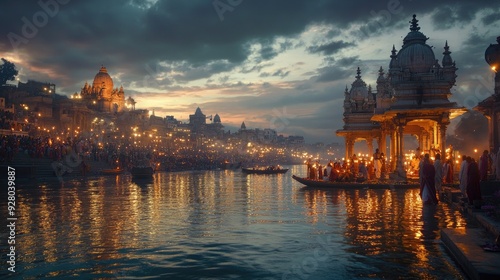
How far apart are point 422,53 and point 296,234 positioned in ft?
82.1

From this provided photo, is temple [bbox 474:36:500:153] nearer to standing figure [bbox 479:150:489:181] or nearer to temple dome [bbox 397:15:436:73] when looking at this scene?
standing figure [bbox 479:150:489:181]

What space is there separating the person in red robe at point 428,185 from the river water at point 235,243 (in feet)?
2.64

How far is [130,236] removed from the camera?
10.9 metres

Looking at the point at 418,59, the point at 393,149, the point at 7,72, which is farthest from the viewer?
the point at 7,72

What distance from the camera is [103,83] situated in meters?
122

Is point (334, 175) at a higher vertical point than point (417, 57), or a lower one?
lower

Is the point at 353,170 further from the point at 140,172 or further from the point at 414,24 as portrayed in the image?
the point at 140,172

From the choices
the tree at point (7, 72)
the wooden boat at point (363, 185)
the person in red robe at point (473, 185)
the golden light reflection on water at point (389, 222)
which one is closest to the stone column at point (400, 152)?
the wooden boat at point (363, 185)

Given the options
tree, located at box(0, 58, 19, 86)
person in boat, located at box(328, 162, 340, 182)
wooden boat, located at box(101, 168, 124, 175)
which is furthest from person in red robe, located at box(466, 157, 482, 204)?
tree, located at box(0, 58, 19, 86)

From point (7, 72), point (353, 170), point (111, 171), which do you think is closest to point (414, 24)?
point (353, 170)

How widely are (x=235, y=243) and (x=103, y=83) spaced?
4749 inches

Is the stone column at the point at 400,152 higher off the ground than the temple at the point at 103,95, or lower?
lower

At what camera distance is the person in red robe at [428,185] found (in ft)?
57.3

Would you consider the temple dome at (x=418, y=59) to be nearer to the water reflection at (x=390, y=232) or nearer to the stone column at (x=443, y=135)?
the stone column at (x=443, y=135)
